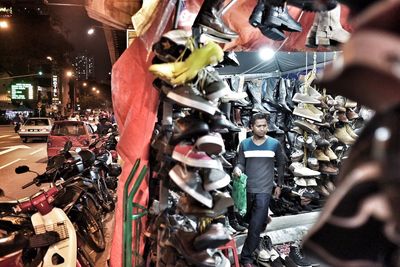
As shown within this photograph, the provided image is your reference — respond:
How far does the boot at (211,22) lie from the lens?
252cm

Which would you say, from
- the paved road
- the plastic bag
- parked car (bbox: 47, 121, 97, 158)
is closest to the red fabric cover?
the plastic bag

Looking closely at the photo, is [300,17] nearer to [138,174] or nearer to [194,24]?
[194,24]

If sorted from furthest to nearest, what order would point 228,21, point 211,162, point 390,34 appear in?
point 228,21, point 211,162, point 390,34

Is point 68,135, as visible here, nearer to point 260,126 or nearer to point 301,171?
point 260,126

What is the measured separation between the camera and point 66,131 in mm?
13547

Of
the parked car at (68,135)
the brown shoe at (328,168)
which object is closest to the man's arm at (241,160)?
the brown shoe at (328,168)

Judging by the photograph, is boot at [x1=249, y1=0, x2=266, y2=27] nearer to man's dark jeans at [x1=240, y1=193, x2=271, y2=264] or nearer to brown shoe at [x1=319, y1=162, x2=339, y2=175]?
man's dark jeans at [x1=240, y1=193, x2=271, y2=264]

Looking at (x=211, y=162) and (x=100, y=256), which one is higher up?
(x=211, y=162)

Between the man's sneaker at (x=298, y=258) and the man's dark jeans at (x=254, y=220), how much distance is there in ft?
1.68

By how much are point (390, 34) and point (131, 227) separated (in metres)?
2.80

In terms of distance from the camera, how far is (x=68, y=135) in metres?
13.4

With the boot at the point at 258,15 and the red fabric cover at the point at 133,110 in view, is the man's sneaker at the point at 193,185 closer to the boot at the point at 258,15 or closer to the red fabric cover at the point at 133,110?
the red fabric cover at the point at 133,110

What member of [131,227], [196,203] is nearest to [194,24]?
[196,203]

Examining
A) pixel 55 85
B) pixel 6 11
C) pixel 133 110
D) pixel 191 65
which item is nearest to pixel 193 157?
pixel 191 65
